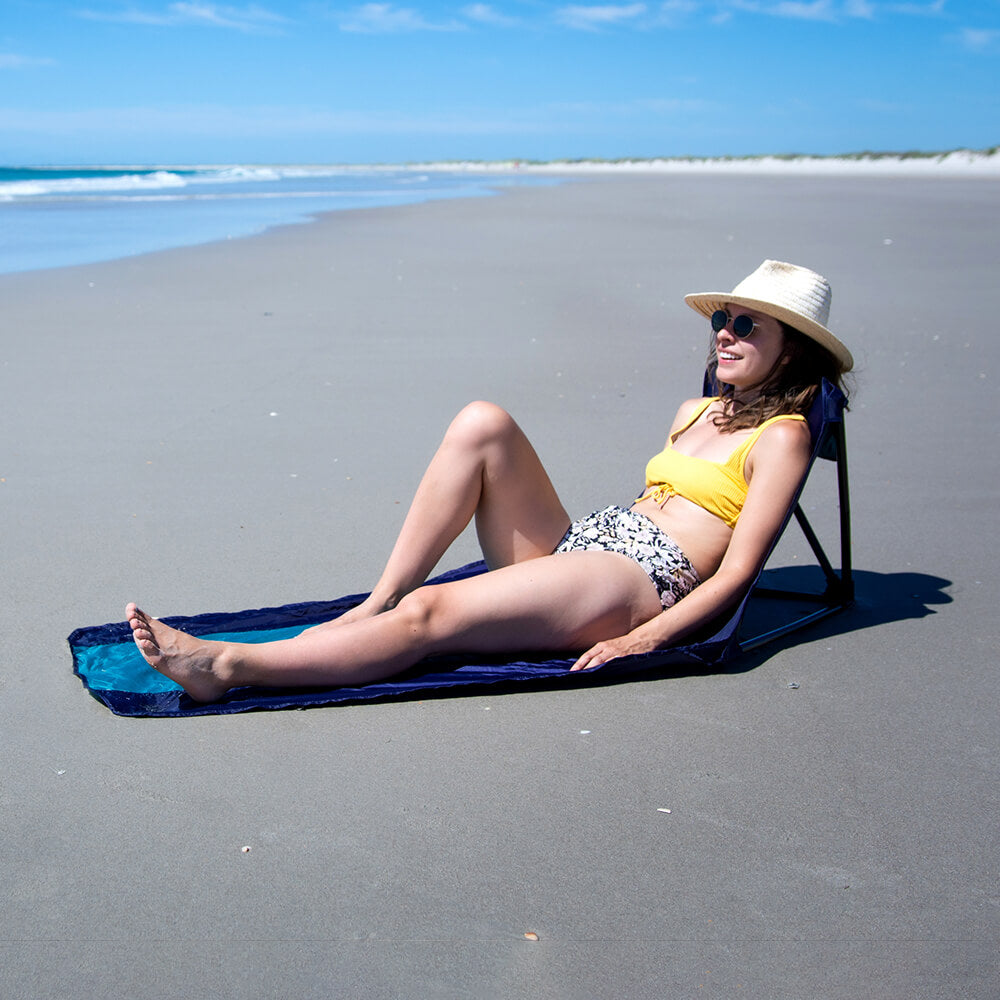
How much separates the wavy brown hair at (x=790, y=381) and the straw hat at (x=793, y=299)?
0.04m

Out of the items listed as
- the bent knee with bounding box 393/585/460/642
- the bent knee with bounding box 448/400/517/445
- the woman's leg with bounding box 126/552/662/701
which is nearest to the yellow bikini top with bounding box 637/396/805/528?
the woman's leg with bounding box 126/552/662/701

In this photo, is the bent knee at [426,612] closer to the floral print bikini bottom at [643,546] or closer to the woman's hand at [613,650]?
the woman's hand at [613,650]

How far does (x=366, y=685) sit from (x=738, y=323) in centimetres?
154

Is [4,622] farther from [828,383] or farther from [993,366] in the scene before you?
[993,366]

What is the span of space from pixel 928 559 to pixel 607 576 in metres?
1.73

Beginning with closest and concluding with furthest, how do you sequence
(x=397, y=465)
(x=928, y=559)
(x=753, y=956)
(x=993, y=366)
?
(x=753, y=956), (x=928, y=559), (x=397, y=465), (x=993, y=366)

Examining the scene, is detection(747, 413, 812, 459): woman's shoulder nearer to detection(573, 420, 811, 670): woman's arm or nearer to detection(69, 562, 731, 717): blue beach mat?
detection(573, 420, 811, 670): woman's arm

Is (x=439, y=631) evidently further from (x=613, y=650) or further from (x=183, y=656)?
(x=183, y=656)

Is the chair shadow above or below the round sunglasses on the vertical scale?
below

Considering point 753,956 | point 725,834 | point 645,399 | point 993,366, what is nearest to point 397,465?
point 645,399

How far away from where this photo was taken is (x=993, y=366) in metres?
7.12

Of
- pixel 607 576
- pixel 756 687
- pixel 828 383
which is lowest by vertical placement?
pixel 756 687

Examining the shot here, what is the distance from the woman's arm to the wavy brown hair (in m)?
0.18

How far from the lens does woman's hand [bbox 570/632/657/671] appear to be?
298cm
